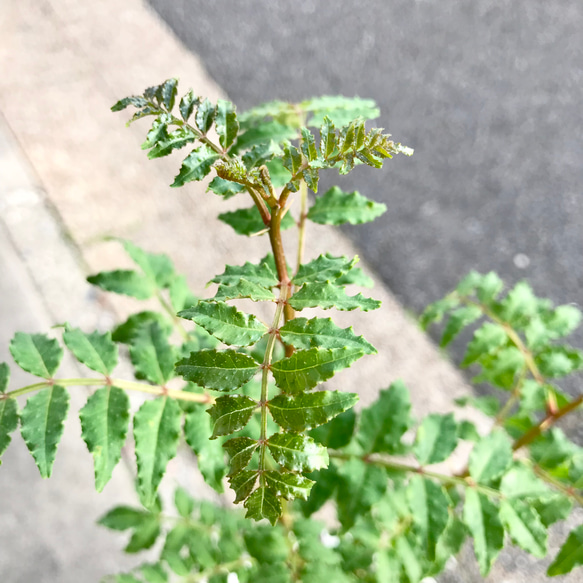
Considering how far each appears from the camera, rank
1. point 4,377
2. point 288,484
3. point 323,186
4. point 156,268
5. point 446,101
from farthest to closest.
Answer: point 446,101
point 323,186
point 156,268
point 4,377
point 288,484

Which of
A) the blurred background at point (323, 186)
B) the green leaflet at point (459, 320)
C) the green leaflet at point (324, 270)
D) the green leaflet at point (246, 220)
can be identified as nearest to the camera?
the green leaflet at point (324, 270)

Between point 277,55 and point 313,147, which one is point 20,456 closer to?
point 313,147

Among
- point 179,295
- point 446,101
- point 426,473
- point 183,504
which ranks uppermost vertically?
point 446,101

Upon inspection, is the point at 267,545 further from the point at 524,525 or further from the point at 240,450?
the point at 240,450

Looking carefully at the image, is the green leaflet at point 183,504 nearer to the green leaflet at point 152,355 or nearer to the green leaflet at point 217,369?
the green leaflet at point 152,355

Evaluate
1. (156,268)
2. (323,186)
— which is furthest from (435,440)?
(323,186)

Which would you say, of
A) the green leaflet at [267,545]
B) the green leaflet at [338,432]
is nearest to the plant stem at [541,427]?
the green leaflet at [338,432]
